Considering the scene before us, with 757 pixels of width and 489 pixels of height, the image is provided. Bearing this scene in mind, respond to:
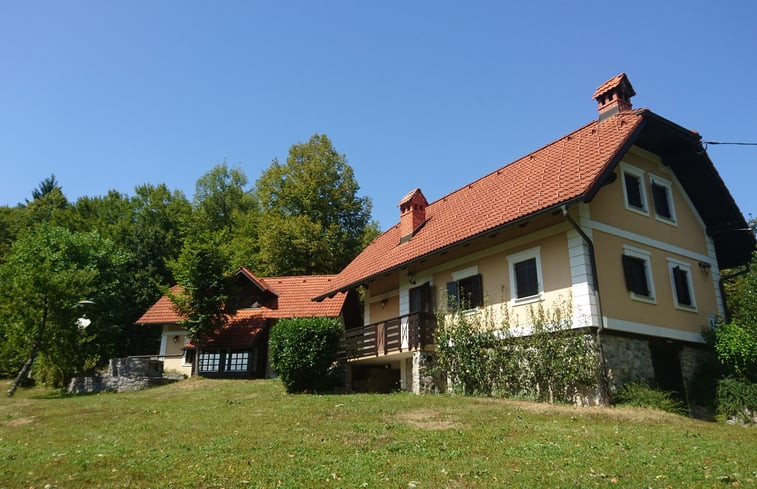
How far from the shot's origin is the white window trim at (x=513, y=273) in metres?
15.5

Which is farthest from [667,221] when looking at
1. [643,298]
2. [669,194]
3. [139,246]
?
[139,246]

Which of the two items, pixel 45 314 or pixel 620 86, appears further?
pixel 45 314

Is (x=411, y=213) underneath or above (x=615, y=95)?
underneath

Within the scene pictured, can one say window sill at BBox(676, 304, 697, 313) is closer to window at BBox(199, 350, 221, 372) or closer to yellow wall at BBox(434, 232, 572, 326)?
yellow wall at BBox(434, 232, 572, 326)

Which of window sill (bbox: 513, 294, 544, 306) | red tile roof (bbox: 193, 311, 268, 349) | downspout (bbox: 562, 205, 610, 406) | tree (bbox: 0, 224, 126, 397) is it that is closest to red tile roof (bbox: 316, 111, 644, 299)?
downspout (bbox: 562, 205, 610, 406)

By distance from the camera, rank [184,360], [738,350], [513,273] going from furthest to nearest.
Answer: [184,360] < [513,273] < [738,350]

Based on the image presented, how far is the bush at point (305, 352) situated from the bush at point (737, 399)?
1145 cm

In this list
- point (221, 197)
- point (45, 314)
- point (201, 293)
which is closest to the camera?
point (45, 314)

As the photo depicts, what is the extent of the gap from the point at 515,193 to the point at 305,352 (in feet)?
28.1

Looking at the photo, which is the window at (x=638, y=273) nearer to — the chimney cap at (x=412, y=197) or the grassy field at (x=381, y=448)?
the grassy field at (x=381, y=448)

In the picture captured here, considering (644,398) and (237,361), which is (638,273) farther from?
(237,361)

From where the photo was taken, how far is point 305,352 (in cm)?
1805

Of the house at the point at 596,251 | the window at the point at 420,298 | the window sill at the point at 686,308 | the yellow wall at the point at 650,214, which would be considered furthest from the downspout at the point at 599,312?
the window at the point at 420,298

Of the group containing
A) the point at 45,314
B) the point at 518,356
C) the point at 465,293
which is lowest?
the point at 518,356
